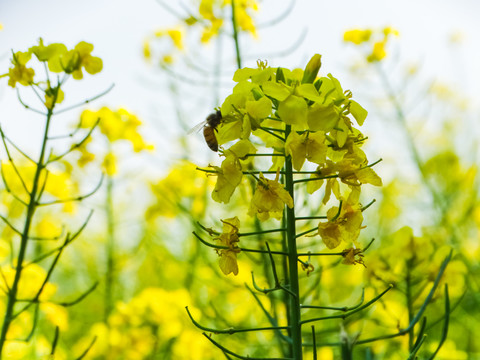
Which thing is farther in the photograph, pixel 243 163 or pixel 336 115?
pixel 243 163

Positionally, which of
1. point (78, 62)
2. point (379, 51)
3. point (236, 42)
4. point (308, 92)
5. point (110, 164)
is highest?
point (379, 51)

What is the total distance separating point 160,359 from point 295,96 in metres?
1.97

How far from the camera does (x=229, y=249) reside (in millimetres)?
923

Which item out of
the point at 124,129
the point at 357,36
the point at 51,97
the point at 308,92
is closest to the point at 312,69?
the point at 308,92

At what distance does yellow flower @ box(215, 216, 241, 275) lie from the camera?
92cm

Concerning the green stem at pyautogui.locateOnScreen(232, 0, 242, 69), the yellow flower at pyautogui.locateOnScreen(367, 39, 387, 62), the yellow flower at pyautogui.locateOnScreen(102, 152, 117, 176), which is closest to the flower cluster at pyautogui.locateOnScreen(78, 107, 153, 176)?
the yellow flower at pyautogui.locateOnScreen(102, 152, 117, 176)

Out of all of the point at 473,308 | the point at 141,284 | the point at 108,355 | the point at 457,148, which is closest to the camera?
the point at 108,355

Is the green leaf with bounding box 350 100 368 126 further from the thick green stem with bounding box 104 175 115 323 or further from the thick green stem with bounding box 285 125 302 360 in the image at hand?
the thick green stem with bounding box 104 175 115 323

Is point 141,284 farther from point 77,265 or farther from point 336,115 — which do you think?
point 336,115

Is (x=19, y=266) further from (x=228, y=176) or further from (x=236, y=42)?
(x=236, y=42)

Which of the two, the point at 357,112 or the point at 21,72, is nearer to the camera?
the point at 357,112

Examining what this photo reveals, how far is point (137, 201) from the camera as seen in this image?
3682 mm

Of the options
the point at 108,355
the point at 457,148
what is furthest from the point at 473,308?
the point at 108,355

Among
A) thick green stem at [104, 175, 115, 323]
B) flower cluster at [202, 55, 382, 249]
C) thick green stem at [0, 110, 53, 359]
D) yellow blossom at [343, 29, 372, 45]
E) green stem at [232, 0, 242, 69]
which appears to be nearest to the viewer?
flower cluster at [202, 55, 382, 249]
